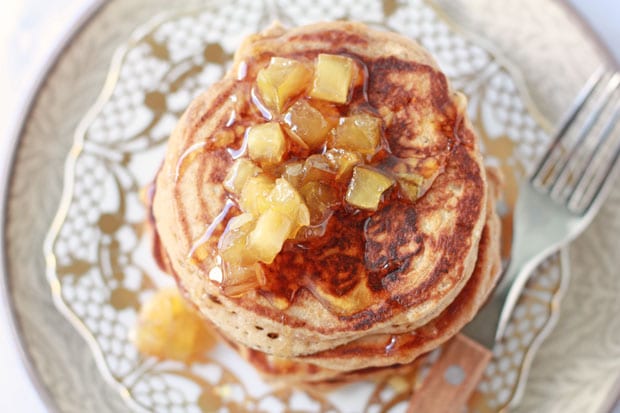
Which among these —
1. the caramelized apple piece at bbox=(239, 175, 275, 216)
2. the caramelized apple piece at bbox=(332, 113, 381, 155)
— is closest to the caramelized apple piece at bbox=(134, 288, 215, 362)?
the caramelized apple piece at bbox=(239, 175, 275, 216)

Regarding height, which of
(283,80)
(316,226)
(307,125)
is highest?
(283,80)

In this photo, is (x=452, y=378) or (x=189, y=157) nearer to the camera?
(x=189, y=157)

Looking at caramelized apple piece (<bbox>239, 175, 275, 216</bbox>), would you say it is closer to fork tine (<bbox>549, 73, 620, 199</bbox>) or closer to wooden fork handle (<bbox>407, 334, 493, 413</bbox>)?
wooden fork handle (<bbox>407, 334, 493, 413</bbox>)

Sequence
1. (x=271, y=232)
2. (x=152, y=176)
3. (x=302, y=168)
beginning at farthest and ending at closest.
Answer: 1. (x=152, y=176)
2. (x=302, y=168)
3. (x=271, y=232)

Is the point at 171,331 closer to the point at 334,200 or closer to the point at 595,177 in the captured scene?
the point at 334,200

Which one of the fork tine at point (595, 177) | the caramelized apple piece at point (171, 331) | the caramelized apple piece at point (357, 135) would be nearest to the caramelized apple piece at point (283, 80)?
the caramelized apple piece at point (357, 135)

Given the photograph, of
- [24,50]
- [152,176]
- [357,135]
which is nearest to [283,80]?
[357,135]

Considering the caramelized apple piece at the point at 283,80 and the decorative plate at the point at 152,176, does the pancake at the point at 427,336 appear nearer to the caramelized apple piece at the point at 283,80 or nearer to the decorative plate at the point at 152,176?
the decorative plate at the point at 152,176
